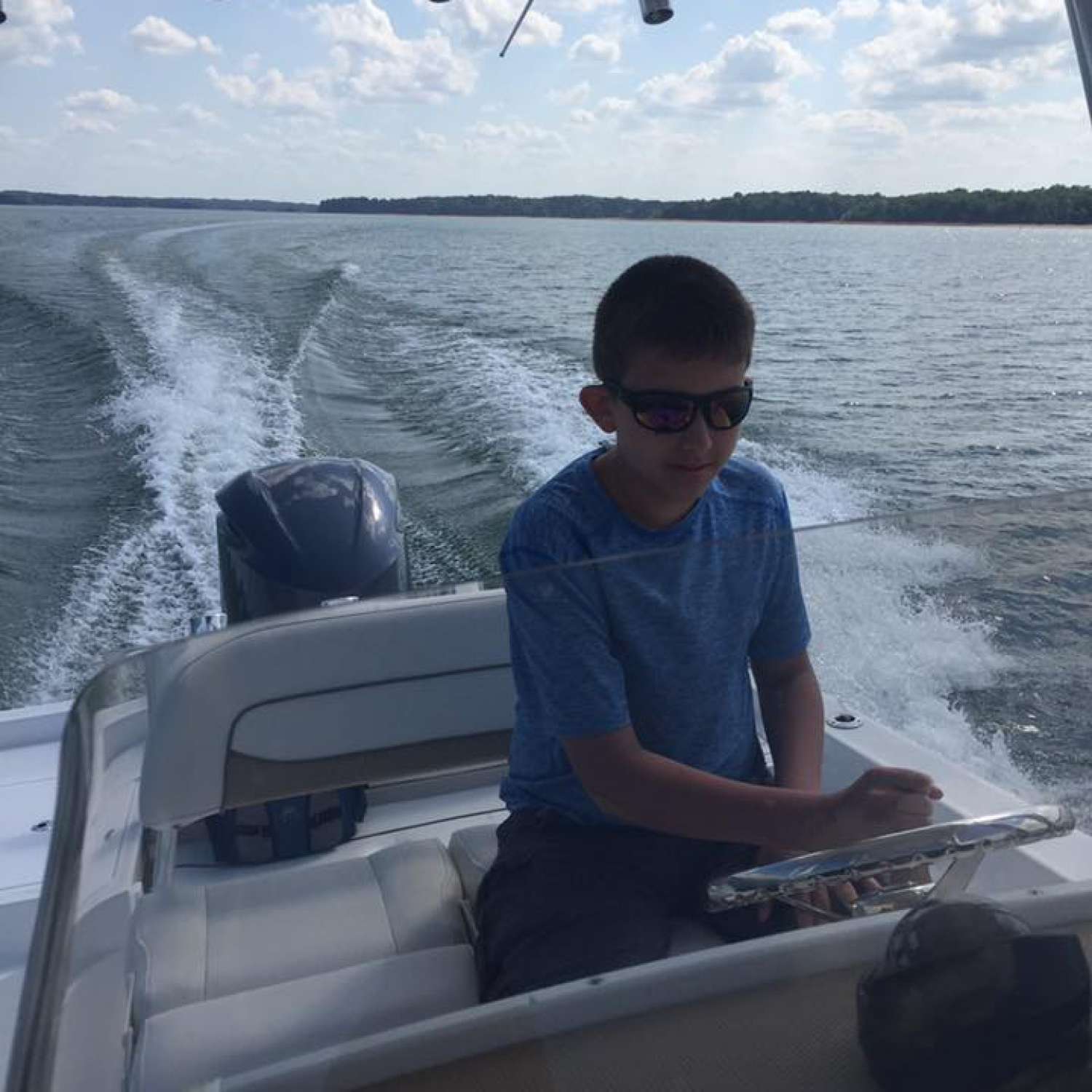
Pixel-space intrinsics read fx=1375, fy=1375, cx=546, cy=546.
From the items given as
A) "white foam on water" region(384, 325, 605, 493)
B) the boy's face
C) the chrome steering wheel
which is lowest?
"white foam on water" region(384, 325, 605, 493)

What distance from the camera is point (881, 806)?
2.92 ft

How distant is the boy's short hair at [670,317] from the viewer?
110cm

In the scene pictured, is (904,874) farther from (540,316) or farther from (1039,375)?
(540,316)

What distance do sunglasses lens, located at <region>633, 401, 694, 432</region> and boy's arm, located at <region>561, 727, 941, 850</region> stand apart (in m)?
0.25

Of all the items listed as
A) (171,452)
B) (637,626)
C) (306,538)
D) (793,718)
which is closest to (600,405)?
(637,626)

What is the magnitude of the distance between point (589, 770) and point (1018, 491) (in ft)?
15.6

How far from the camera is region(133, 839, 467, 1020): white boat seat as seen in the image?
1.18 meters

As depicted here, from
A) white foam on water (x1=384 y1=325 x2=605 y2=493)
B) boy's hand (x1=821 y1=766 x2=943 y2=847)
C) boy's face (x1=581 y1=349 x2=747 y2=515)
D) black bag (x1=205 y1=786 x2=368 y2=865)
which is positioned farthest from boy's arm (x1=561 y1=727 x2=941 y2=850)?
white foam on water (x1=384 y1=325 x2=605 y2=493)

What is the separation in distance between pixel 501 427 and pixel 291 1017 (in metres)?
5.13

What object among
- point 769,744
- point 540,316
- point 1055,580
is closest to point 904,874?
point 1055,580

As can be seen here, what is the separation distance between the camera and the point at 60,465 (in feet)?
18.4

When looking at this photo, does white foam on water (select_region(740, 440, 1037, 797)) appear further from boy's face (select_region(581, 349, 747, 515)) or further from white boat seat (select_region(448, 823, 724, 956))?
white boat seat (select_region(448, 823, 724, 956))

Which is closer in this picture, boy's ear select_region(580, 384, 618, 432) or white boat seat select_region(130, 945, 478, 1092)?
white boat seat select_region(130, 945, 478, 1092)

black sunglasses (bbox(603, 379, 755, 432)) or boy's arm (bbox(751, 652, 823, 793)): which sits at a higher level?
black sunglasses (bbox(603, 379, 755, 432))
